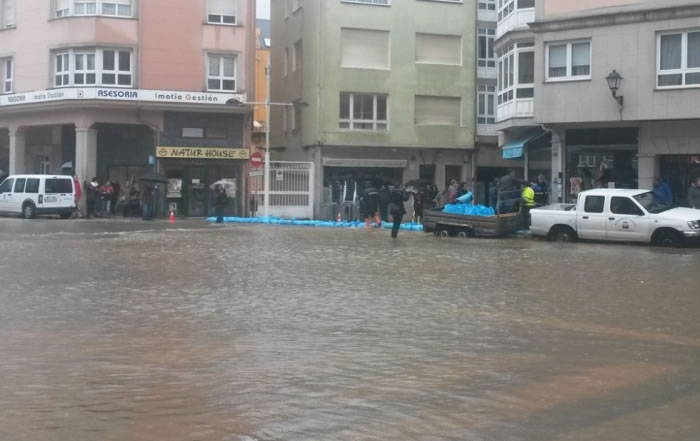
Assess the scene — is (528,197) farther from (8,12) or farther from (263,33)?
(263,33)

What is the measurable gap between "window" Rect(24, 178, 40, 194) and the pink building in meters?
3.37

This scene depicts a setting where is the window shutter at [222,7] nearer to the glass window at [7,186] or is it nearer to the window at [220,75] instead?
the window at [220,75]

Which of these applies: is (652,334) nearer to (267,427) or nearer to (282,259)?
(267,427)

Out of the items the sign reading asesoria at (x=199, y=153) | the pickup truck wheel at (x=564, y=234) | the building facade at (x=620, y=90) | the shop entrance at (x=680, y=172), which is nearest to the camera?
the pickup truck wheel at (x=564, y=234)

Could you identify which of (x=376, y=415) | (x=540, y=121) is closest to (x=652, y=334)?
(x=376, y=415)

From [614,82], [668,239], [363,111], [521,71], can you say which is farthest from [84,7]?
[668,239]

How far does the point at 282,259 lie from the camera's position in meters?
18.2

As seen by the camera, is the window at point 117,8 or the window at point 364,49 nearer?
the window at point 117,8

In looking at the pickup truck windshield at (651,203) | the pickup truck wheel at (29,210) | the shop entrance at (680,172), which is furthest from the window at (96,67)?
the pickup truck windshield at (651,203)

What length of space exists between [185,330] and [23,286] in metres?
4.83

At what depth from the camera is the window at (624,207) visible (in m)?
22.7

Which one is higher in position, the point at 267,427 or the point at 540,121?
the point at 540,121

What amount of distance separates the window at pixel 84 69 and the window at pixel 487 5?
1800cm

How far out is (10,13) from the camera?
41531mm
